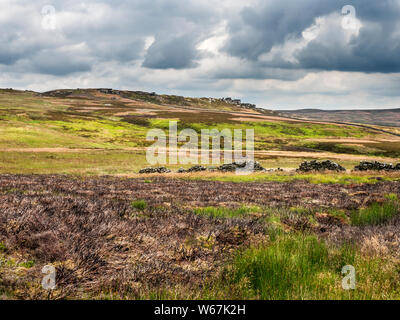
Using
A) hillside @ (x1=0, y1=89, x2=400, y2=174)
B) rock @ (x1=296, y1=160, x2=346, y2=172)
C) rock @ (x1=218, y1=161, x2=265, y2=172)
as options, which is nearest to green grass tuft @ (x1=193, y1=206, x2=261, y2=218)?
hillside @ (x1=0, y1=89, x2=400, y2=174)

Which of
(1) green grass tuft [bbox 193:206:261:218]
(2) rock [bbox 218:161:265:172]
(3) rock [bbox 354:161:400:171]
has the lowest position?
(2) rock [bbox 218:161:265:172]

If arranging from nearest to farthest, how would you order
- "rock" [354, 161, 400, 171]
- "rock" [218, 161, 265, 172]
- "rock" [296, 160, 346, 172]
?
"rock" [354, 161, 400, 171]
"rock" [296, 160, 346, 172]
"rock" [218, 161, 265, 172]

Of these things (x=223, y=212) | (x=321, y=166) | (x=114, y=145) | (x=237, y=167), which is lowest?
(x=237, y=167)

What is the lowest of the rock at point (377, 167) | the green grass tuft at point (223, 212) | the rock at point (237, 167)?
the rock at point (237, 167)

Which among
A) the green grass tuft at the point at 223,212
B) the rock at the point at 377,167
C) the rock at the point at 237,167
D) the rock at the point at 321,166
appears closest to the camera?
the green grass tuft at the point at 223,212

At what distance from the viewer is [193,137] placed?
112438 mm

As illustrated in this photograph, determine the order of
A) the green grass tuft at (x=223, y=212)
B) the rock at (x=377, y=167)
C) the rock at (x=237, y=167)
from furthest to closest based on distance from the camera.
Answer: the rock at (x=237, y=167)
the rock at (x=377, y=167)
the green grass tuft at (x=223, y=212)

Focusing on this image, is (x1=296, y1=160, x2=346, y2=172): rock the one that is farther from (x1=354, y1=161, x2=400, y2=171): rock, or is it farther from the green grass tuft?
the green grass tuft

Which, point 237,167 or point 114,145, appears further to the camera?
point 114,145

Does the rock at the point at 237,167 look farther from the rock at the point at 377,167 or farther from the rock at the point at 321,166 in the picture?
the rock at the point at 377,167

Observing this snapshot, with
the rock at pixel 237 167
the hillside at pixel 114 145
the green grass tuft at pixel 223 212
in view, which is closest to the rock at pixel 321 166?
the rock at pixel 237 167

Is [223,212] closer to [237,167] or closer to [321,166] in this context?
[237,167]

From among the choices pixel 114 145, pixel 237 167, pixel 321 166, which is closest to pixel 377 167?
pixel 321 166

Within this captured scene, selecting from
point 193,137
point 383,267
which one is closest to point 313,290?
point 383,267
